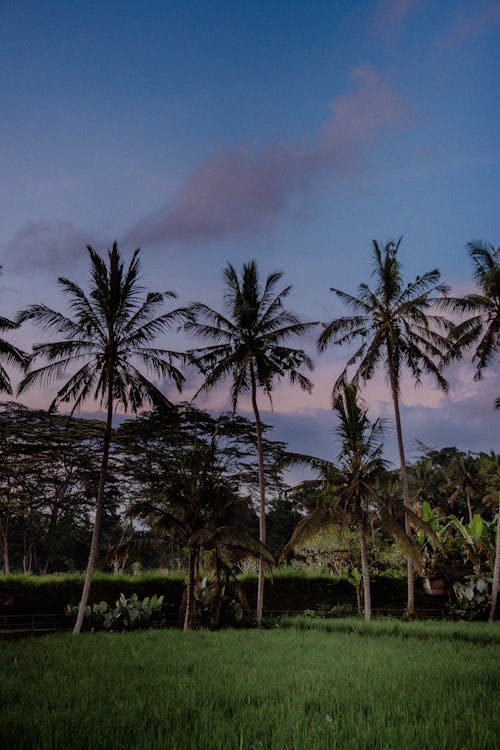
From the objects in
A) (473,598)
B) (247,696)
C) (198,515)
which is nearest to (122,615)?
(198,515)

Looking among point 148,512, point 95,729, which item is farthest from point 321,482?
point 95,729

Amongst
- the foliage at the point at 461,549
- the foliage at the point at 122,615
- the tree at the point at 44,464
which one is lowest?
the foliage at the point at 122,615

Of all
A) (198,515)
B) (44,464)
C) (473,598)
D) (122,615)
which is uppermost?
(44,464)

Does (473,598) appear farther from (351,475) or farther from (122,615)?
(122,615)

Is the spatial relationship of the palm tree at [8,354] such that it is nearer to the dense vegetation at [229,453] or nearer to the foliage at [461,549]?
the dense vegetation at [229,453]

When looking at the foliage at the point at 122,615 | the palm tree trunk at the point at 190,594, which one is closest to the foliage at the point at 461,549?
the palm tree trunk at the point at 190,594

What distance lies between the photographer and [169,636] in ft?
45.6

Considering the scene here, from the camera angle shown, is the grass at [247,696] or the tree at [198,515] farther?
the tree at [198,515]

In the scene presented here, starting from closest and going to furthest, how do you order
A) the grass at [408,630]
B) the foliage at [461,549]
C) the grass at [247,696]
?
the grass at [247,696], the grass at [408,630], the foliage at [461,549]

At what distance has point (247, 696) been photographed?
22.6 ft

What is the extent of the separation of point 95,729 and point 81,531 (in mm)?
40612

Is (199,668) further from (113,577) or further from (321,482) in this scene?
Result: (113,577)

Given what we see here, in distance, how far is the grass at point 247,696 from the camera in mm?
4996

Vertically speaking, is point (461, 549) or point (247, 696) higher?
point (461, 549)
